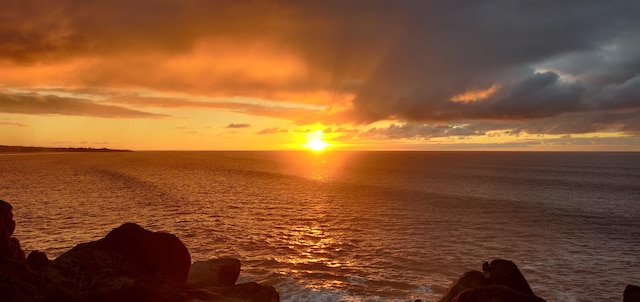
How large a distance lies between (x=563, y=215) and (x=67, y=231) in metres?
73.9

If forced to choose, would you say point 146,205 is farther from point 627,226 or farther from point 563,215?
point 627,226

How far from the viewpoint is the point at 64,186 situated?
316 ft

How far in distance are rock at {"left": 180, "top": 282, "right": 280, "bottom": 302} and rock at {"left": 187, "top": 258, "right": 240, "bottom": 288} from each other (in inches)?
123

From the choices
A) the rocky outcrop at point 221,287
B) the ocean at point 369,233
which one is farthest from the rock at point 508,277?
the rocky outcrop at point 221,287

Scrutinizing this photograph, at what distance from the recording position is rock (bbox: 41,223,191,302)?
15617 mm

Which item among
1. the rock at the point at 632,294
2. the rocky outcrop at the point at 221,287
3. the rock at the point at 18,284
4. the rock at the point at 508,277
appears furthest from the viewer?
the rock at the point at 508,277

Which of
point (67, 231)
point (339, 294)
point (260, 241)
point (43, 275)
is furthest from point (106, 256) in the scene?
point (67, 231)

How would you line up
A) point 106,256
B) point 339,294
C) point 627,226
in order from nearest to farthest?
point 106,256 → point 339,294 → point 627,226

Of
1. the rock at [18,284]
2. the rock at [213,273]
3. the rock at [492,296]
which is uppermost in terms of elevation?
the rock at [18,284]

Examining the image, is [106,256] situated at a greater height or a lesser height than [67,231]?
greater

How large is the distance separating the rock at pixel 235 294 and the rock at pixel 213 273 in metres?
3.14

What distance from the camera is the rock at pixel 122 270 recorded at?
1562 centimetres

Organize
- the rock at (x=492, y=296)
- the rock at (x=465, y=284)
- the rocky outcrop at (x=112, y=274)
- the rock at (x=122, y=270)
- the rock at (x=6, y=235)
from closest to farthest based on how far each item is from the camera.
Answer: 1. the rocky outcrop at (x=112, y=274)
2. the rock at (x=492, y=296)
3. the rock at (x=122, y=270)
4. the rock at (x=6, y=235)
5. the rock at (x=465, y=284)

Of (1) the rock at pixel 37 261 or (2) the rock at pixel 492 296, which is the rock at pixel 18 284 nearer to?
(1) the rock at pixel 37 261
